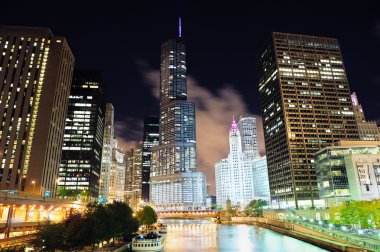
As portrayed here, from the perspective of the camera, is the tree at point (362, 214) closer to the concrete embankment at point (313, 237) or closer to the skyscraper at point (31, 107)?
the concrete embankment at point (313, 237)

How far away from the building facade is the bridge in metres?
120

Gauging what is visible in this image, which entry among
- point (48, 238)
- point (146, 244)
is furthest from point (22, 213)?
point (48, 238)

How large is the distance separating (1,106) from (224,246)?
117077 millimetres

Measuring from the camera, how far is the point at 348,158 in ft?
474

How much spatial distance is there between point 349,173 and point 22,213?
454 feet

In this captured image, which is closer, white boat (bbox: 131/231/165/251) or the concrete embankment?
the concrete embankment

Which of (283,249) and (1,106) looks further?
(1,106)

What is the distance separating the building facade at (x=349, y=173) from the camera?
137 m

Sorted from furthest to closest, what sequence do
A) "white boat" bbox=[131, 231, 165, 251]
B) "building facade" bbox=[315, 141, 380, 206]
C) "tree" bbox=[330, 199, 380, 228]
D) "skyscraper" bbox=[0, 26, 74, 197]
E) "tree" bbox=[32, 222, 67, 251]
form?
"building facade" bbox=[315, 141, 380, 206]
"skyscraper" bbox=[0, 26, 74, 197]
"tree" bbox=[330, 199, 380, 228]
"white boat" bbox=[131, 231, 165, 251]
"tree" bbox=[32, 222, 67, 251]

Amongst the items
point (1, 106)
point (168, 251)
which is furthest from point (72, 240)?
point (1, 106)

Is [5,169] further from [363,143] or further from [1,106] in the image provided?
[363,143]

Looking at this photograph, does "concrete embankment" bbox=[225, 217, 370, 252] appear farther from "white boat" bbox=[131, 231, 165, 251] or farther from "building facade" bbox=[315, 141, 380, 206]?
"white boat" bbox=[131, 231, 165, 251]

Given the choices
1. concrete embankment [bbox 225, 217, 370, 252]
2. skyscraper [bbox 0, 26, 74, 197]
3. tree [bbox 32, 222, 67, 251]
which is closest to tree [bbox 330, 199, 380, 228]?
concrete embankment [bbox 225, 217, 370, 252]

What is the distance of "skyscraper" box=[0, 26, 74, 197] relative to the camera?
13050 centimetres
